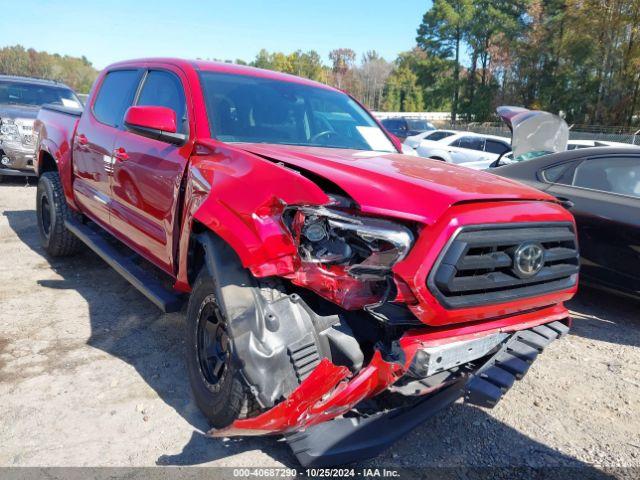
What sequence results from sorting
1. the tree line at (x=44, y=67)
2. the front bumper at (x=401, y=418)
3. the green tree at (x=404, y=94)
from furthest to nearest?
1. the green tree at (x=404, y=94)
2. the tree line at (x=44, y=67)
3. the front bumper at (x=401, y=418)

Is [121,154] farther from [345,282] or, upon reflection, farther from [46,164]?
[46,164]

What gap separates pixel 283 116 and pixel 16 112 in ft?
25.8

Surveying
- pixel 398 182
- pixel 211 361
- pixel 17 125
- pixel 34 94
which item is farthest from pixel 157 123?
pixel 34 94

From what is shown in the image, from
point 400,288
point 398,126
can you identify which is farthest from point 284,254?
point 398,126

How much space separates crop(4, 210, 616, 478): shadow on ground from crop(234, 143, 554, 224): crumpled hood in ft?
4.38

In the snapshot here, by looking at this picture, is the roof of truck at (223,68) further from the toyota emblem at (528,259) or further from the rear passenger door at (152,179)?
the toyota emblem at (528,259)

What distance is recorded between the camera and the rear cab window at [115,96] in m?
4.22

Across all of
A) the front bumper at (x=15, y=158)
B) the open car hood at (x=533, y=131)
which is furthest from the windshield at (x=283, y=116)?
the front bumper at (x=15, y=158)

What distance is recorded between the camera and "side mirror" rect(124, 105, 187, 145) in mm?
3027

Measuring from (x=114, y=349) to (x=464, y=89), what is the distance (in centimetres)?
4978

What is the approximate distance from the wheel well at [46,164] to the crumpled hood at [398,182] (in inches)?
145

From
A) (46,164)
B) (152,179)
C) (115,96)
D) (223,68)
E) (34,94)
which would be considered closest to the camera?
(152,179)

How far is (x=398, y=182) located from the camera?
7.76 ft

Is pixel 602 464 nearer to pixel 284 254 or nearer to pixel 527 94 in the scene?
pixel 284 254
